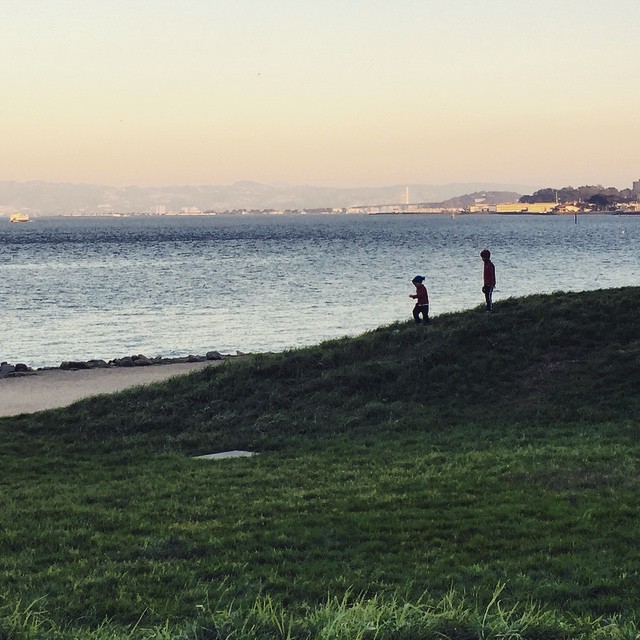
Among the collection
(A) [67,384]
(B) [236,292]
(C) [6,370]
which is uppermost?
(B) [236,292]

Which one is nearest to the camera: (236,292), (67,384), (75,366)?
(67,384)

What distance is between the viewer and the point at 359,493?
1212cm

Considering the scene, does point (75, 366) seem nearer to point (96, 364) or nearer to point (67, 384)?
point (96, 364)

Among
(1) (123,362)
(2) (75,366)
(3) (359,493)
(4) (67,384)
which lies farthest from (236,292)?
(3) (359,493)

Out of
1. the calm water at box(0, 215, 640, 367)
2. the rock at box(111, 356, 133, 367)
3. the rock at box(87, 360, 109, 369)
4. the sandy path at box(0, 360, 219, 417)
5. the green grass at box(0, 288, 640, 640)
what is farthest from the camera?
the calm water at box(0, 215, 640, 367)

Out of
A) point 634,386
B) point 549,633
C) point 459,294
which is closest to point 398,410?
point 634,386

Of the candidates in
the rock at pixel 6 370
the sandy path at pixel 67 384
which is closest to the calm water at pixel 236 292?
the rock at pixel 6 370

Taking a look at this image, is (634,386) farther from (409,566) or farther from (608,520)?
(409,566)

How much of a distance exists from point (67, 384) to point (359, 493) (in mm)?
16709

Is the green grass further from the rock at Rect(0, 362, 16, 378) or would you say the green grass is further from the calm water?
the rock at Rect(0, 362, 16, 378)

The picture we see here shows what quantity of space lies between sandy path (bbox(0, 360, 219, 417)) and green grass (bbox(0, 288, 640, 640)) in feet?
10.4

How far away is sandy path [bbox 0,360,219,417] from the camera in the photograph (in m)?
23.4

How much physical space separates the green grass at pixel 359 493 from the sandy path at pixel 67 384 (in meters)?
3.17

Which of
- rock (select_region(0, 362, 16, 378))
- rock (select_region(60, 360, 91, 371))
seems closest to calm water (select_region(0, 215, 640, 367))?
rock (select_region(0, 362, 16, 378))
